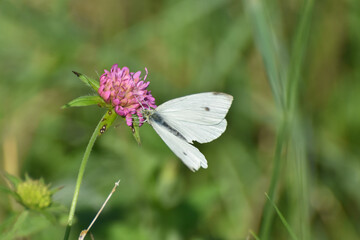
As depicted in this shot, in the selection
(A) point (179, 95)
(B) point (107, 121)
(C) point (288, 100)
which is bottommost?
(A) point (179, 95)

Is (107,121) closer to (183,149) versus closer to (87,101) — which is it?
(87,101)

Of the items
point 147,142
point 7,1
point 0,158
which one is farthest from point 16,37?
point 147,142

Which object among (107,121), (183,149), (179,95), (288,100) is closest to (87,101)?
(107,121)

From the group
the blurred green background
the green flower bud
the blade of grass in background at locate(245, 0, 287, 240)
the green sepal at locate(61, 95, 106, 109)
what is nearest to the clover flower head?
the green sepal at locate(61, 95, 106, 109)

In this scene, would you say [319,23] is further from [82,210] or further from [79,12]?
[82,210]

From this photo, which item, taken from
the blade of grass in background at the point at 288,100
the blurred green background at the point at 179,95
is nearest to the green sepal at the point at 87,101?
the blade of grass in background at the point at 288,100
